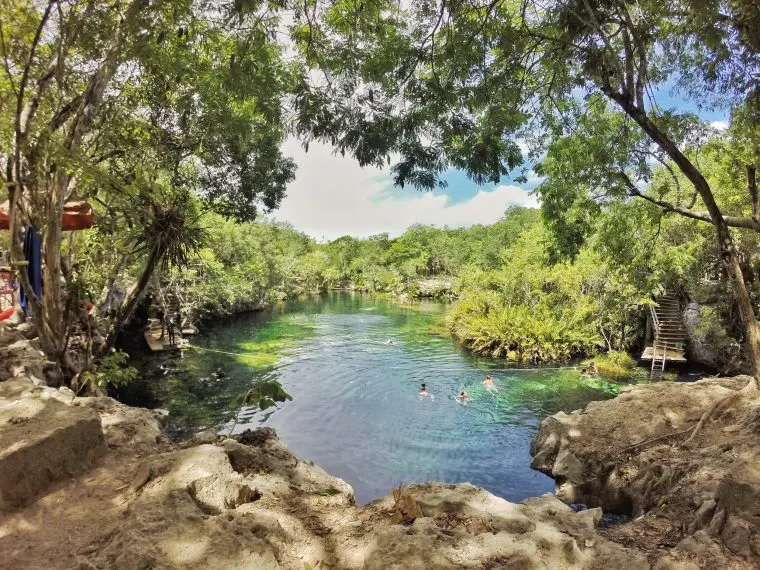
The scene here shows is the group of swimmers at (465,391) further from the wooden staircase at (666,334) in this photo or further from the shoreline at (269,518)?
the shoreline at (269,518)

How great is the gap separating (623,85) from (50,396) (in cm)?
A: 711

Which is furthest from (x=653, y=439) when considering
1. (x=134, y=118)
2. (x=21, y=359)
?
Answer: (x=134, y=118)

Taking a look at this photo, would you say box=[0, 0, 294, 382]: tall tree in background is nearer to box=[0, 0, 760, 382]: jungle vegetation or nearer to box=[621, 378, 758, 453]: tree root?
box=[0, 0, 760, 382]: jungle vegetation

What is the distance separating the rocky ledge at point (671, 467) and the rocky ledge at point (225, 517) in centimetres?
72

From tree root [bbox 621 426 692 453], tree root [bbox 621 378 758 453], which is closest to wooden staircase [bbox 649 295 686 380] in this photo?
tree root [bbox 621 378 758 453]

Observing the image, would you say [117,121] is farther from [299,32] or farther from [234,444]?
[234,444]

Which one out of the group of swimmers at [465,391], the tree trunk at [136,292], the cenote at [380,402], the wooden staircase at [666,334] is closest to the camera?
the tree trunk at [136,292]

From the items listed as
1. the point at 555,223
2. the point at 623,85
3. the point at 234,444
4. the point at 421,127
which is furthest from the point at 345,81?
the point at 234,444

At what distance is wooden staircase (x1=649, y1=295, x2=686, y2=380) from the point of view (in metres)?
17.0

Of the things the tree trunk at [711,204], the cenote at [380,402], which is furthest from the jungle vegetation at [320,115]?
the cenote at [380,402]

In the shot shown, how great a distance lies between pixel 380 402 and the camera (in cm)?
1471

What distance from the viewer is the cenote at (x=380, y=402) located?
10430 mm

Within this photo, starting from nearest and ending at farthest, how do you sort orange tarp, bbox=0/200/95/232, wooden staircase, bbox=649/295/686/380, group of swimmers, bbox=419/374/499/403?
1. orange tarp, bbox=0/200/95/232
2. group of swimmers, bbox=419/374/499/403
3. wooden staircase, bbox=649/295/686/380

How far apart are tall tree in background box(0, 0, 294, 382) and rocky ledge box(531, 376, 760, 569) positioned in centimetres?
618
